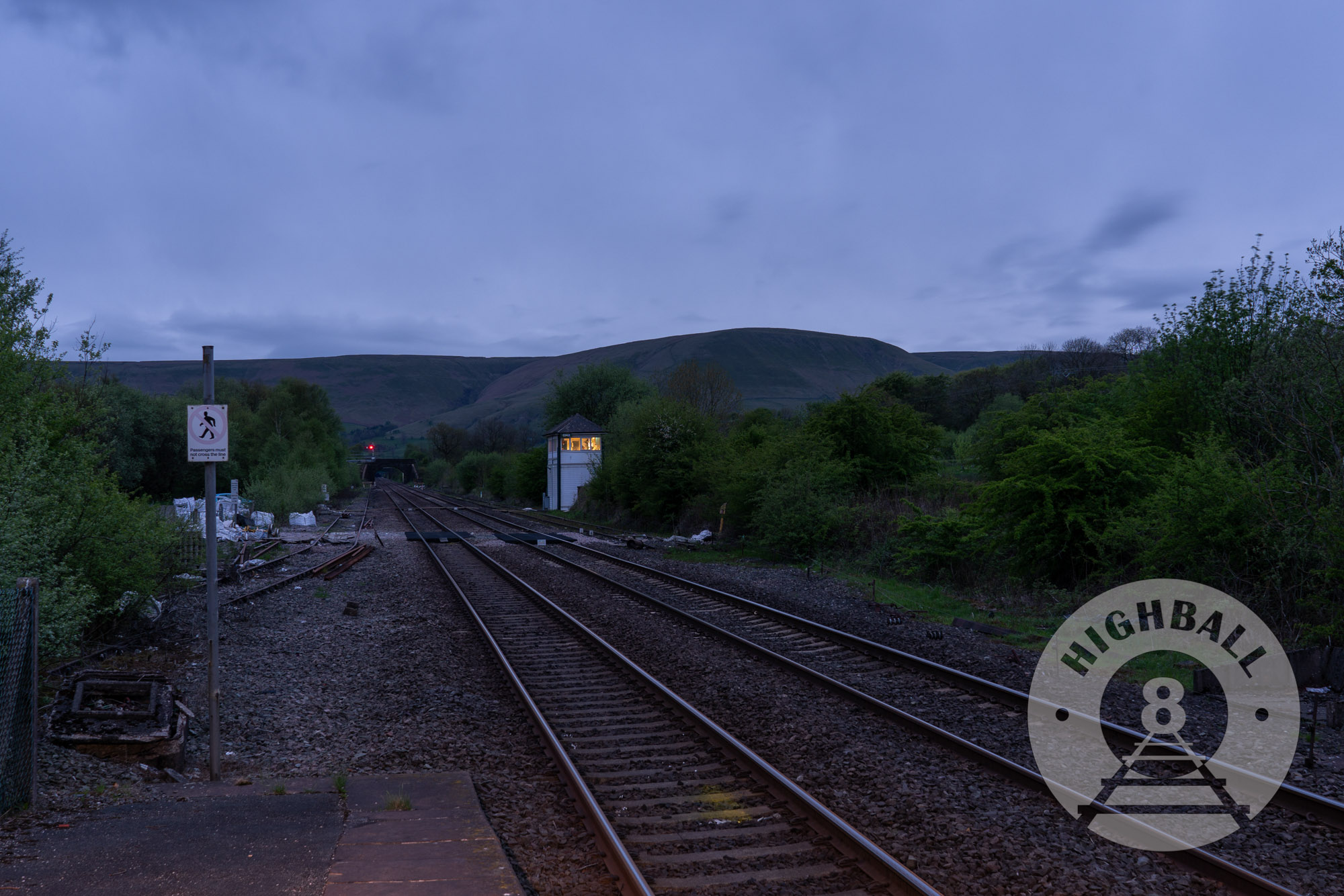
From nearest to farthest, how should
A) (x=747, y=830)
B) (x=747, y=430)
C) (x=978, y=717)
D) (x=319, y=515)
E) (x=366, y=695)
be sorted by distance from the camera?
(x=747, y=830) → (x=978, y=717) → (x=366, y=695) → (x=747, y=430) → (x=319, y=515)

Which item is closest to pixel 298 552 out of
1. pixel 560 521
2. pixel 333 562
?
pixel 333 562

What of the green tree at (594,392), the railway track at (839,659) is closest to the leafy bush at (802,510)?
the railway track at (839,659)

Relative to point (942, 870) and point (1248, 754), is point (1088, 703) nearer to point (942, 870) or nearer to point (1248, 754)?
point (1248, 754)

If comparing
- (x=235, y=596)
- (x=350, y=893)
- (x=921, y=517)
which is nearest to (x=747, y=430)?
(x=921, y=517)

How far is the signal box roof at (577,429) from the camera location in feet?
187

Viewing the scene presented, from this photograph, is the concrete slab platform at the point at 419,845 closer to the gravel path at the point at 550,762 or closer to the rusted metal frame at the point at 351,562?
the gravel path at the point at 550,762

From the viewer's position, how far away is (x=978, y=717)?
8.34 metres

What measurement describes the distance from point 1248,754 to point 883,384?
7217cm

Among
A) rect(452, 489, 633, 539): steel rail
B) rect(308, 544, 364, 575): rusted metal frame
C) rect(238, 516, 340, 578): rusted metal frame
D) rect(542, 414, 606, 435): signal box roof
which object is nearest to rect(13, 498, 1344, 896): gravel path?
rect(308, 544, 364, 575): rusted metal frame

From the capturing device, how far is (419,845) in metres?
5.41

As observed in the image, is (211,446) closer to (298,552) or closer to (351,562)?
(351,562)

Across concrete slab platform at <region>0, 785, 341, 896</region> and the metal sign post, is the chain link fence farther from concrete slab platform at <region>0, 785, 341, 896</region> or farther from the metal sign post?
the metal sign post

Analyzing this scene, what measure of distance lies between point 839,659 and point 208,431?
799 centimetres

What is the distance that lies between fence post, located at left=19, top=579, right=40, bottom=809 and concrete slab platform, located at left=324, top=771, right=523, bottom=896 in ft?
6.95
